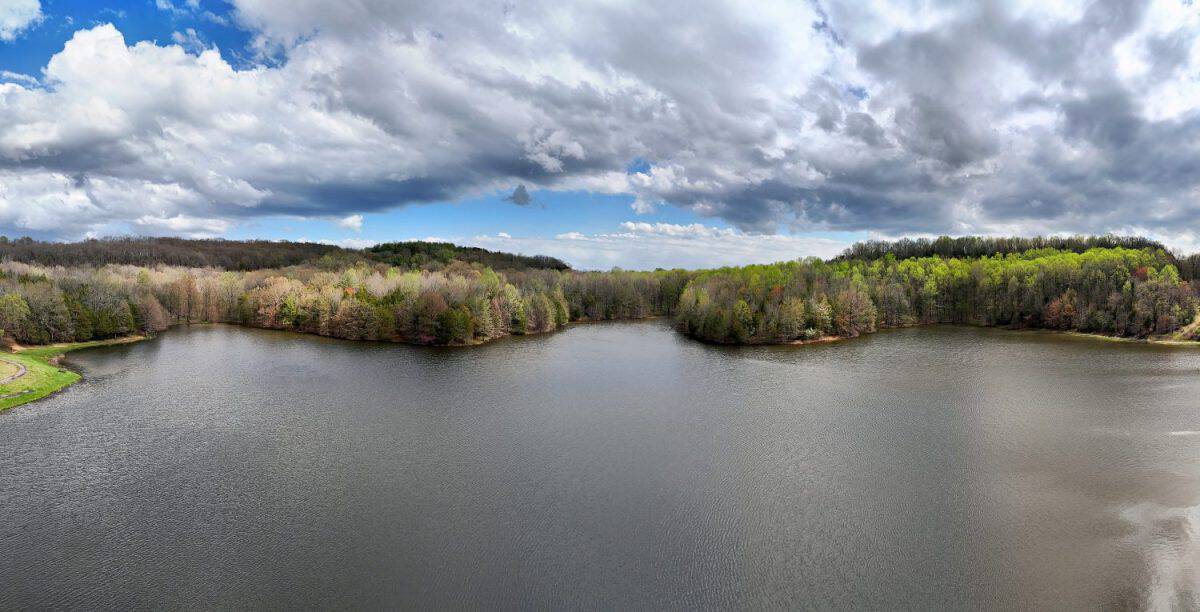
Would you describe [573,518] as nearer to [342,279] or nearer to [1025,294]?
[342,279]

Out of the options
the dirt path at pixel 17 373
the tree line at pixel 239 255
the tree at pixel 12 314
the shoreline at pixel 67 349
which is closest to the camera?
the shoreline at pixel 67 349

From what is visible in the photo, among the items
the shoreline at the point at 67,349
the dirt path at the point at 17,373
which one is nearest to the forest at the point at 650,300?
the shoreline at the point at 67,349

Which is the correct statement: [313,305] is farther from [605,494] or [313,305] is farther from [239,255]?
[239,255]

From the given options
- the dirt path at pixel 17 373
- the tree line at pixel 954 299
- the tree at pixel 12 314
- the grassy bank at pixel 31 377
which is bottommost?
the grassy bank at pixel 31 377

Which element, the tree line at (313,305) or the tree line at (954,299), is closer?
the tree line at (313,305)

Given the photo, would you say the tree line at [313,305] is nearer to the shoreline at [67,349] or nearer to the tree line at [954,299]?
the shoreline at [67,349]

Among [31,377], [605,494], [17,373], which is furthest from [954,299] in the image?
[17,373]
